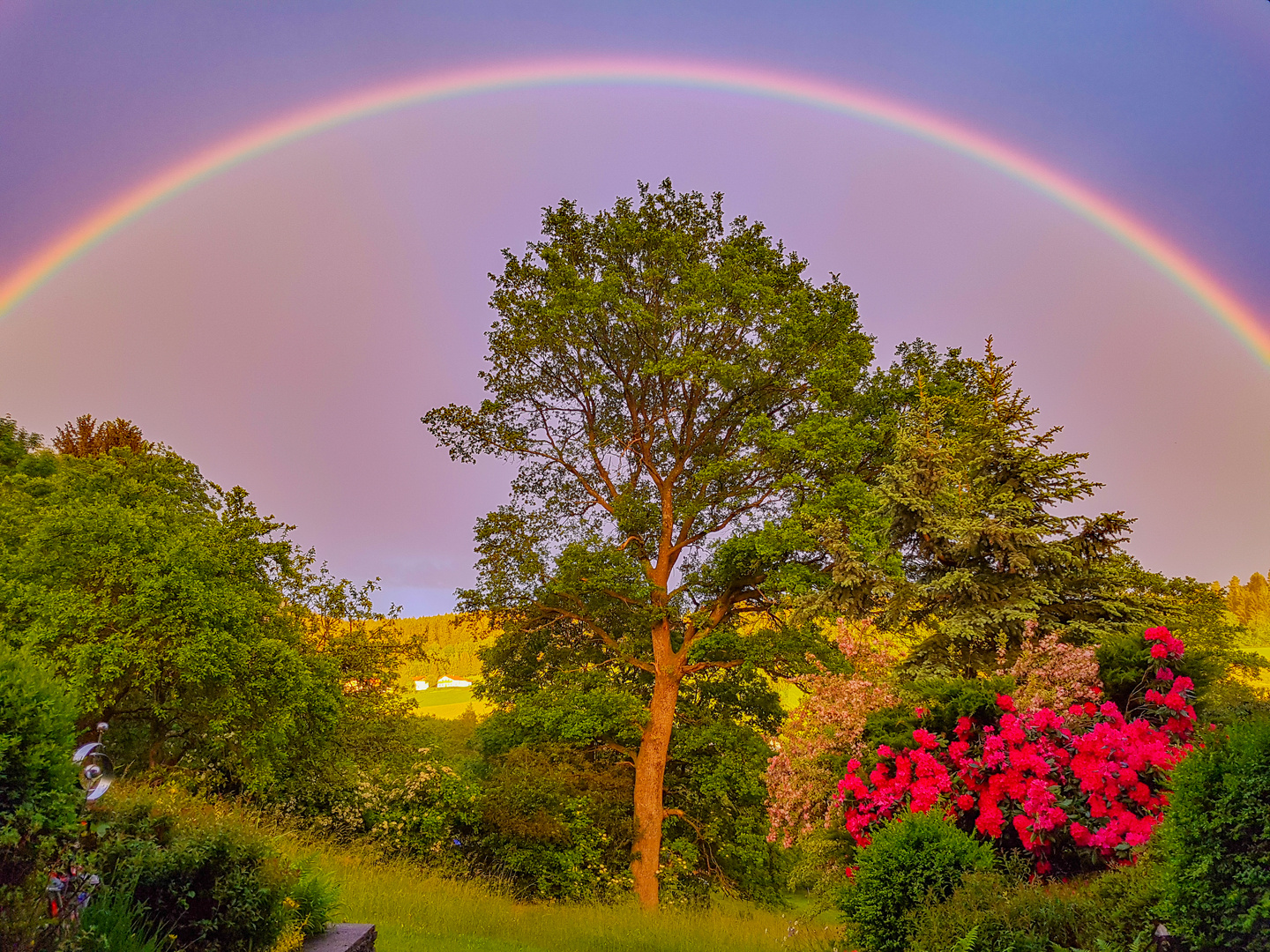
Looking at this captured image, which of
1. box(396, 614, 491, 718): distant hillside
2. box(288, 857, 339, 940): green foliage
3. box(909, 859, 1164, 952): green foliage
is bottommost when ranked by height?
box(288, 857, 339, 940): green foliage

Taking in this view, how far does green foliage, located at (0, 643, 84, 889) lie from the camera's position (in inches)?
139

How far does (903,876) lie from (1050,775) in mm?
3159

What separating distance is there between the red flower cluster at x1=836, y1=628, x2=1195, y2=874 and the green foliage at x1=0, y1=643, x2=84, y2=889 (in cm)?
728

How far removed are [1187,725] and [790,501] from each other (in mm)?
10672

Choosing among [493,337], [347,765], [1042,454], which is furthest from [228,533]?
[1042,454]

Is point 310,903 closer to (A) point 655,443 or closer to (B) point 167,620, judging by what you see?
(B) point 167,620

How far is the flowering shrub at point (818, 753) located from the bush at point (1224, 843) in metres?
5.46

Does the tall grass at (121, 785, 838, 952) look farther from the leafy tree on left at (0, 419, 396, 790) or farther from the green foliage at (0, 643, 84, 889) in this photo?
the green foliage at (0, 643, 84, 889)

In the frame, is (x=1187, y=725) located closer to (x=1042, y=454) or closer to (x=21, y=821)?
(x=1042, y=454)

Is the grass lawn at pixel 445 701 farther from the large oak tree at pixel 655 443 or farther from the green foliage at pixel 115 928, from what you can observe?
the green foliage at pixel 115 928

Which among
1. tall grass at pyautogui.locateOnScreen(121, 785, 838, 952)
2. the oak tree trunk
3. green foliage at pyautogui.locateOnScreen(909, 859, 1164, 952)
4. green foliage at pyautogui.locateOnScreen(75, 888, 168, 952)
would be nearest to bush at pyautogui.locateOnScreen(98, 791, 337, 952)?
green foliage at pyautogui.locateOnScreen(75, 888, 168, 952)

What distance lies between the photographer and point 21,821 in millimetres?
3557

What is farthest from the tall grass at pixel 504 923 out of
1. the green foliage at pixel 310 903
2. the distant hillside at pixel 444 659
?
the distant hillside at pixel 444 659

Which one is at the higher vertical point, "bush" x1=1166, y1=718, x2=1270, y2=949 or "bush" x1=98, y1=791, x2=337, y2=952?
"bush" x1=1166, y1=718, x2=1270, y2=949
